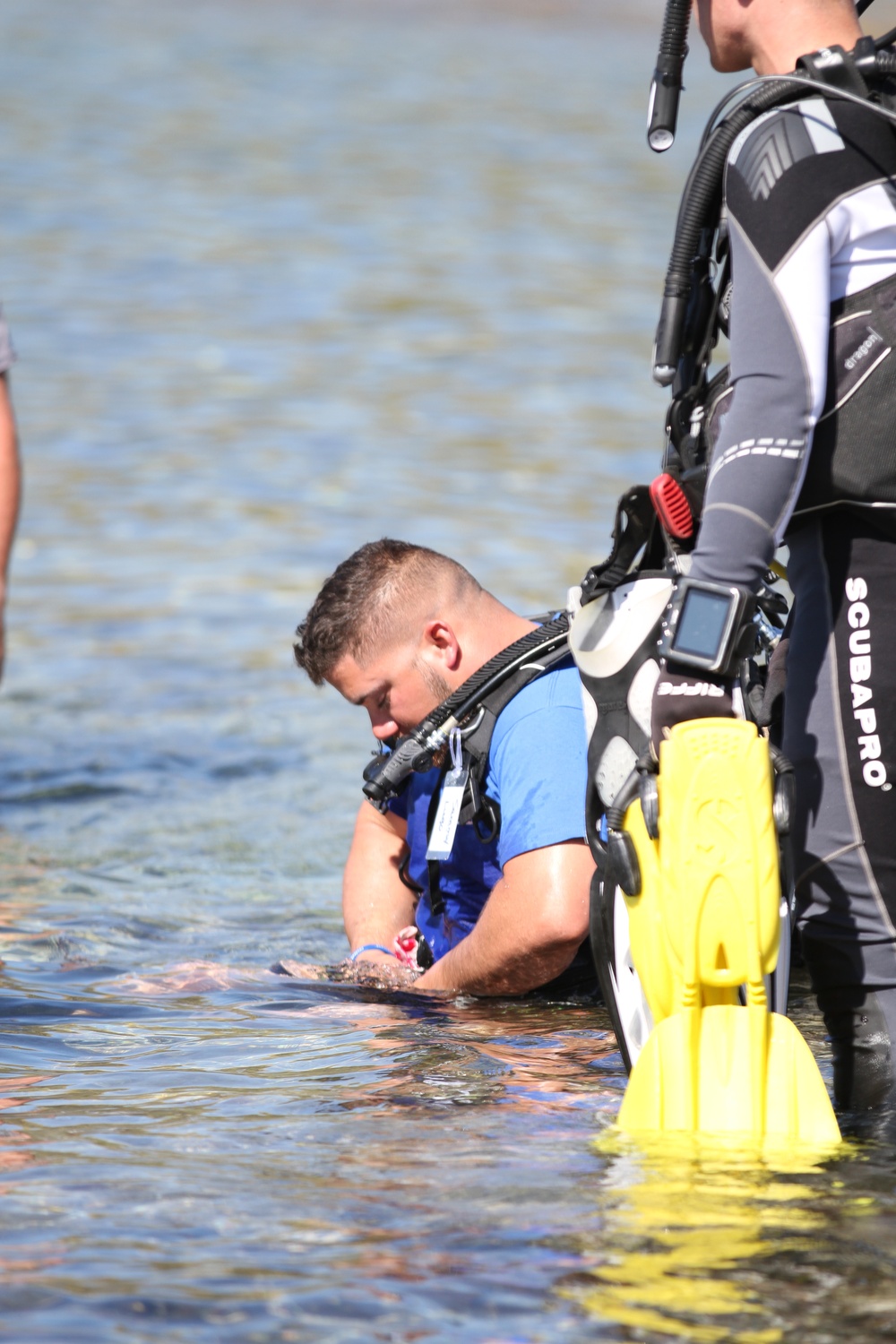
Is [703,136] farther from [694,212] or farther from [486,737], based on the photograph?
[486,737]

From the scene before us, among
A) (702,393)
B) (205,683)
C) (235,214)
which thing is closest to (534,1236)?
(702,393)

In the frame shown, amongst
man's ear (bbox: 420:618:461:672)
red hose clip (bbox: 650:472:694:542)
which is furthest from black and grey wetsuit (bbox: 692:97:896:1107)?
man's ear (bbox: 420:618:461:672)

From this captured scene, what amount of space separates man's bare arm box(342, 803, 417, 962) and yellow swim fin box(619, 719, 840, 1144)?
165 cm

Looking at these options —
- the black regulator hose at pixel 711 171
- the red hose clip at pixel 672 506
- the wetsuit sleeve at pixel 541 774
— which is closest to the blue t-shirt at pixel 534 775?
the wetsuit sleeve at pixel 541 774

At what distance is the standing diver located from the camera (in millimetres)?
2496

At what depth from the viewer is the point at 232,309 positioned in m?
16.5

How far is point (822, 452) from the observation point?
2.56m

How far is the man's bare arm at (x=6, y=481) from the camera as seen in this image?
4258mm

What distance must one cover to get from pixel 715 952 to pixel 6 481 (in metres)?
2.44

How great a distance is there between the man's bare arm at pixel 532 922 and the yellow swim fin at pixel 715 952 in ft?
2.76

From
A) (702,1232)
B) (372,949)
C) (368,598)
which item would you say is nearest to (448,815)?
(368,598)

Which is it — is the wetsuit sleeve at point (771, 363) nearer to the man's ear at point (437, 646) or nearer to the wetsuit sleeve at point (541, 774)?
the wetsuit sleeve at point (541, 774)

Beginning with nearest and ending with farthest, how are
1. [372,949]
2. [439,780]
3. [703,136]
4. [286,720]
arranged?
[703,136] → [439,780] → [372,949] → [286,720]

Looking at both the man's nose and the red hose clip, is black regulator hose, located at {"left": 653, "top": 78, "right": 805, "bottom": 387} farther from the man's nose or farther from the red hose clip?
the man's nose
